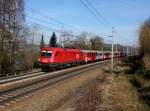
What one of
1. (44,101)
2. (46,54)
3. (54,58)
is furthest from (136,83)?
(44,101)

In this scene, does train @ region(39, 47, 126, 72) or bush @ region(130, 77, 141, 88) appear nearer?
bush @ region(130, 77, 141, 88)

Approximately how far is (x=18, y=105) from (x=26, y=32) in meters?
25.0

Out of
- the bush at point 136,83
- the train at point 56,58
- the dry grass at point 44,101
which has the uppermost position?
the train at point 56,58

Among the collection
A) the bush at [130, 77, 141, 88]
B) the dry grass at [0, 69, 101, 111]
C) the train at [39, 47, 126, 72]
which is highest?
the train at [39, 47, 126, 72]

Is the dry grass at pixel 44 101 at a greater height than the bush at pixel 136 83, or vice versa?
the dry grass at pixel 44 101

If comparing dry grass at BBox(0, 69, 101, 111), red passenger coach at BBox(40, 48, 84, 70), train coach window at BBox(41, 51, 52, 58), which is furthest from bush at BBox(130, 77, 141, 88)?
dry grass at BBox(0, 69, 101, 111)

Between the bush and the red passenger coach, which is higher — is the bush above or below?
below

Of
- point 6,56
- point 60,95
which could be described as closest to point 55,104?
point 60,95

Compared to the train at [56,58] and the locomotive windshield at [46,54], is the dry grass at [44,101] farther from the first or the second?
the locomotive windshield at [46,54]

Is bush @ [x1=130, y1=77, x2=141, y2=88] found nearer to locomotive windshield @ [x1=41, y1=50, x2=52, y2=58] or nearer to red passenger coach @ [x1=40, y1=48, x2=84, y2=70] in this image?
red passenger coach @ [x1=40, y1=48, x2=84, y2=70]

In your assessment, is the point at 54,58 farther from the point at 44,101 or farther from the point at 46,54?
the point at 44,101

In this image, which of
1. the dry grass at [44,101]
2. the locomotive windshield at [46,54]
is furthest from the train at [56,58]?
the dry grass at [44,101]

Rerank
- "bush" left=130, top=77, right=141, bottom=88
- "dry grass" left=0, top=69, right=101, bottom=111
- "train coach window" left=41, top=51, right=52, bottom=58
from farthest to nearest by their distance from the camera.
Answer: "train coach window" left=41, top=51, right=52, bottom=58 → "bush" left=130, top=77, right=141, bottom=88 → "dry grass" left=0, top=69, right=101, bottom=111

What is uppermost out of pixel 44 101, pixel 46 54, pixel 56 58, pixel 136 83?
pixel 46 54
